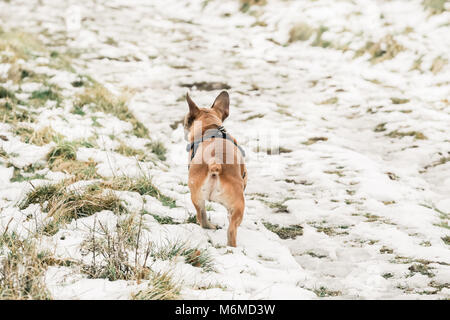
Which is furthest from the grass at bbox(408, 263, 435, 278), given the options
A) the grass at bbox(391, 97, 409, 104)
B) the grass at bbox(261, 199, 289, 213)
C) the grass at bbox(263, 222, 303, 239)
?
the grass at bbox(391, 97, 409, 104)

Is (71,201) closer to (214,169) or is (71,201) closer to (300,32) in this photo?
(214,169)

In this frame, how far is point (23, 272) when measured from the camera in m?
2.04

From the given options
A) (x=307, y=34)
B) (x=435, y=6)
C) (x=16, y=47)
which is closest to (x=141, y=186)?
(x=16, y=47)

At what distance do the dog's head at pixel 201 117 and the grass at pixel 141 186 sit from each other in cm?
63

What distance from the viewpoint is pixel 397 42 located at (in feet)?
27.7

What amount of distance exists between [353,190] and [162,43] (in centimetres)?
834

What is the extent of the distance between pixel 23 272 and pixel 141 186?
1.90 metres

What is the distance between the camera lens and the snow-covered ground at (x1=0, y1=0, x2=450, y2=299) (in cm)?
277

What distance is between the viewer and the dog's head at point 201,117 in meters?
3.75

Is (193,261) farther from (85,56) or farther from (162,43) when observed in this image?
(162,43)

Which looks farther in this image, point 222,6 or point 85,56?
point 222,6

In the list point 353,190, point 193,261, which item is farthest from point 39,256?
point 353,190

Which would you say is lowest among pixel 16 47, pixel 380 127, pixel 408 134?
pixel 408 134

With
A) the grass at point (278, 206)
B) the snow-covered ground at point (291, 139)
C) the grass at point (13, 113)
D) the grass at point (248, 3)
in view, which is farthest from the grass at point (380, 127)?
the grass at point (248, 3)
